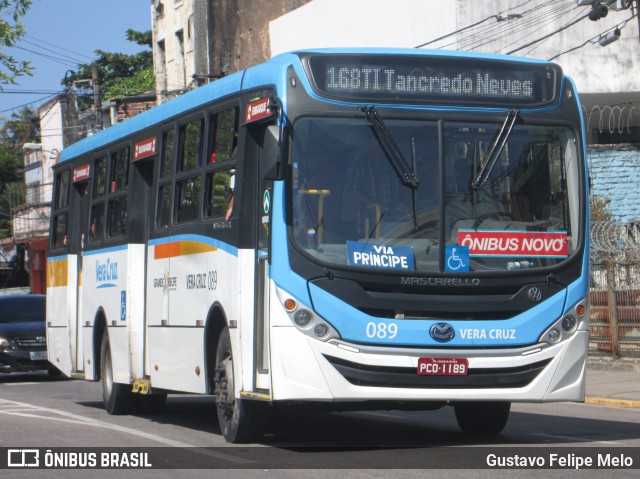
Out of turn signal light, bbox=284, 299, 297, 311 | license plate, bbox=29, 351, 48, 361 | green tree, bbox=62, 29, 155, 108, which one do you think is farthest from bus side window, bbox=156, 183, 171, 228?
green tree, bbox=62, 29, 155, 108

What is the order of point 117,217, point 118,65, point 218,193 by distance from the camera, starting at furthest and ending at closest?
point 118,65 → point 117,217 → point 218,193

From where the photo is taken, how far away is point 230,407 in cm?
1152

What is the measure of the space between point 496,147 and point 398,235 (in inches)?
47.0

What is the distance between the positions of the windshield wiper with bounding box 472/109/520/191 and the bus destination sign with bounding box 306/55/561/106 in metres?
0.15

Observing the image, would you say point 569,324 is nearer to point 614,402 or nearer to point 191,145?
point 191,145

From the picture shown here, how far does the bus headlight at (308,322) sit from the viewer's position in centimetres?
1026

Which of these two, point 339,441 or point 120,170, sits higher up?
point 120,170

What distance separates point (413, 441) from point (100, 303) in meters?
6.13

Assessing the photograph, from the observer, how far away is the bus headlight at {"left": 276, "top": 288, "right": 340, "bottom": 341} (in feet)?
33.7

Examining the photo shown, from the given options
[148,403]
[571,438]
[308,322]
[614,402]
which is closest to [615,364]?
[614,402]

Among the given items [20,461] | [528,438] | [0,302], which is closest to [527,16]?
[0,302]

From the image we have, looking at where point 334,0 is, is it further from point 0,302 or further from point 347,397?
point 347,397

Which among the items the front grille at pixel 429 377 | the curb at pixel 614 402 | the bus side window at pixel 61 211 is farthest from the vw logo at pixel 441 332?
the bus side window at pixel 61 211

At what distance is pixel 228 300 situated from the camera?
38.1ft
